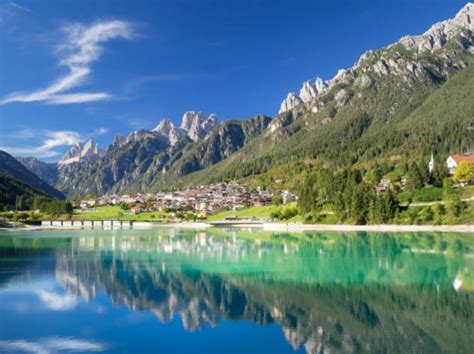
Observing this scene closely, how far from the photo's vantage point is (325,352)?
16312 millimetres

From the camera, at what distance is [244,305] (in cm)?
2422

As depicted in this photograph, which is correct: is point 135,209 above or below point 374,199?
below

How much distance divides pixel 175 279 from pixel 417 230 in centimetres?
5717

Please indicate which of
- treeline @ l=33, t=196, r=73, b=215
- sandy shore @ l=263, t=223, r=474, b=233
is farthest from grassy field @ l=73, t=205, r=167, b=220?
sandy shore @ l=263, t=223, r=474, b=233

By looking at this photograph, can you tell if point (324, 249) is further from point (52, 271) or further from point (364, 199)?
point (364, 199)

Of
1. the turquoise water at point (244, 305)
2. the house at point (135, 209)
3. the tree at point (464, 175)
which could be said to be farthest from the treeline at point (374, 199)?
the house at point (135, 209)

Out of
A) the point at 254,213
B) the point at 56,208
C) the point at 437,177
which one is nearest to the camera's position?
the point at 437,177

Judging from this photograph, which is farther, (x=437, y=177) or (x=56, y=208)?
(x=56, y=208)

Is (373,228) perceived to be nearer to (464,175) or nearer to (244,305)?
(464,175)

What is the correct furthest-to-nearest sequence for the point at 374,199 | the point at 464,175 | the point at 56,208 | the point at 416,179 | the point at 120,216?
the point at 56,208 → the point at 120,216 → the point at 464,175 → the point at 416,179 → the point at 374,199

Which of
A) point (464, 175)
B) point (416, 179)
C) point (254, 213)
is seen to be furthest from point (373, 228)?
point (254, 213)

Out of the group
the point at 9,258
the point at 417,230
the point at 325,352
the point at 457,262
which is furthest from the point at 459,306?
the point at 417,230

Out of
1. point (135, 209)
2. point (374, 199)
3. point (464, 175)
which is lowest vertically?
point (135, 209)

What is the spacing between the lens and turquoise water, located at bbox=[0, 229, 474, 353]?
17.8 metres
